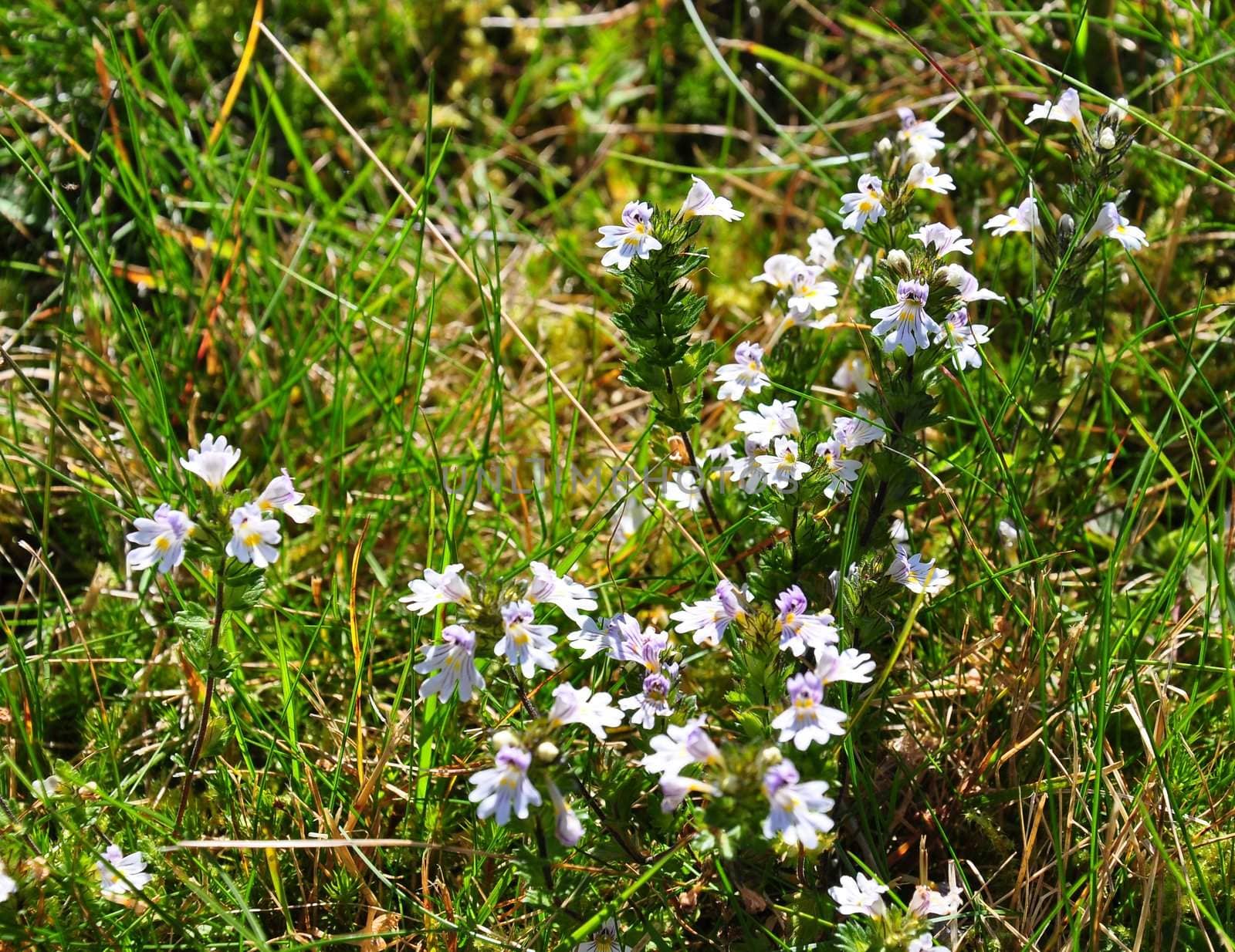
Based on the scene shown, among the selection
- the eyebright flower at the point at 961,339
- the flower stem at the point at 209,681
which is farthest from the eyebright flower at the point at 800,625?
the flower stem at the point at 209,681

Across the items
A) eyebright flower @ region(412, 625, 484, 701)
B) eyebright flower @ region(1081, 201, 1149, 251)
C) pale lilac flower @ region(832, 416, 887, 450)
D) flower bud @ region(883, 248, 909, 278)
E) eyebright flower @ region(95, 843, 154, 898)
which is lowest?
eyebright flower @ region(95, 843, 154, 898)

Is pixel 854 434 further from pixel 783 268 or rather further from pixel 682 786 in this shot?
pixel 682 786

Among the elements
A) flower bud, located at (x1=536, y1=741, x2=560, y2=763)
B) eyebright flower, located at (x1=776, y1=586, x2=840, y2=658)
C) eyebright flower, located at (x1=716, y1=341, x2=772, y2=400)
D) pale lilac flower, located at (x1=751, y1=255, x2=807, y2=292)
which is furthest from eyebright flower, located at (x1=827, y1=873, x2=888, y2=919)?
pale lilac flower, located at (x1=751, y1=255, x2=807, y2=292)

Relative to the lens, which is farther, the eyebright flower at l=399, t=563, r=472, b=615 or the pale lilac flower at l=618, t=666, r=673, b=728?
the pale lilac flower at l=618, t=666, r=673, b=728

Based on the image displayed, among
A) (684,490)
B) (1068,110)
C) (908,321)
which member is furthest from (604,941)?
→ (1068,110)

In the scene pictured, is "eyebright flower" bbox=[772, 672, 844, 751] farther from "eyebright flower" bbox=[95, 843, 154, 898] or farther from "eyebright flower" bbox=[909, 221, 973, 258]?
"eyebright flower" bbox=[95, 843, 154, 898]

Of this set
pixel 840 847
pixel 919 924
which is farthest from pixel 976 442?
pixel 919 924
